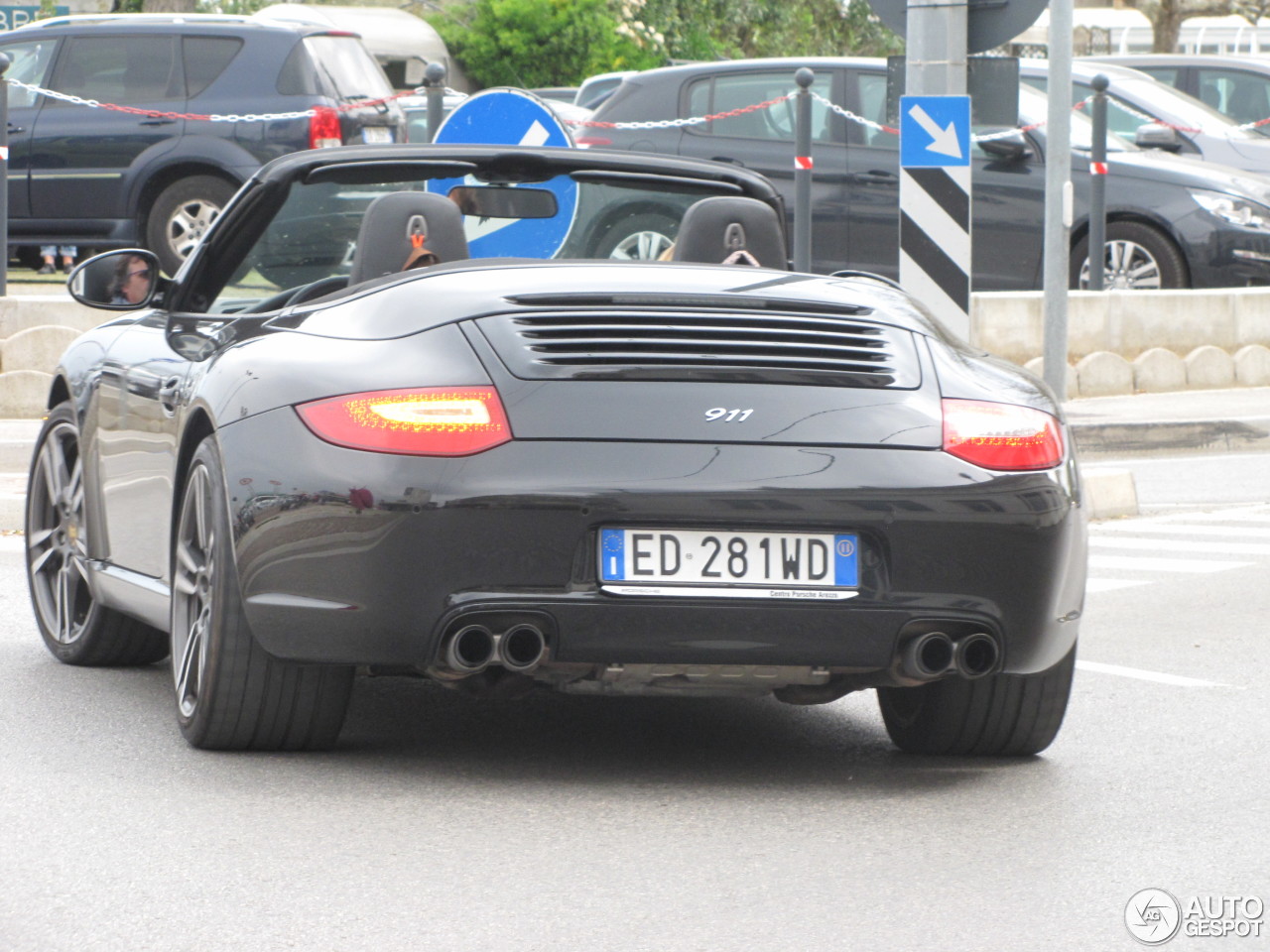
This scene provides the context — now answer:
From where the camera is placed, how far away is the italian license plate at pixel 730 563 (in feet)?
15.1

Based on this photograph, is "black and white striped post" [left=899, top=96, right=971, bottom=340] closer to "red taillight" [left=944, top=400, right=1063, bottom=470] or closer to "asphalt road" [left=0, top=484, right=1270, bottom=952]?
"asphalt road" [left=0, top=484, right=1270, bottom=952]

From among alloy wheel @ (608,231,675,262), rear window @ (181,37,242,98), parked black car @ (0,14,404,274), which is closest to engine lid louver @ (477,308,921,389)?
alloy wheel @ (608,231,675,262)

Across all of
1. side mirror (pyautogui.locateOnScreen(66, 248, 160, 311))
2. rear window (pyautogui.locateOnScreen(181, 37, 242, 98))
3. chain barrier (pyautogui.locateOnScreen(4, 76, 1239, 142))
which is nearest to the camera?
side mirror (pyautogui.locateOnScreen(66, 248, 160, 311))

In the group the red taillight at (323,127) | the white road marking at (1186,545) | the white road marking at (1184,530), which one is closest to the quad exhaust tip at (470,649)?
the white road marking at (1186,545)

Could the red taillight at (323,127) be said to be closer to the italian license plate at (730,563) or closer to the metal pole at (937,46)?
the metal pole at (937,46)

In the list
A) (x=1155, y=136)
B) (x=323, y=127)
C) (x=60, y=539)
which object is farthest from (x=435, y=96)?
(x=60, y=539)

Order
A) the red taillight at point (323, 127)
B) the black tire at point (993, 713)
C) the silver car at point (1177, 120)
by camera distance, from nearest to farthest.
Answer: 1. the black tire at point (993, 713)
2. the red taillight at point (323, 127)
3. the silver car at point (1177, 120)

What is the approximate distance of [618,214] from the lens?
607cm

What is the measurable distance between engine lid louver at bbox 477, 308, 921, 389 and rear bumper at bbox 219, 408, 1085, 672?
18 centimetres

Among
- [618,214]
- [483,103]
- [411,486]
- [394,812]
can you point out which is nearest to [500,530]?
[411,486]

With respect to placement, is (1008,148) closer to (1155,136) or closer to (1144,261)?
(1144,261)

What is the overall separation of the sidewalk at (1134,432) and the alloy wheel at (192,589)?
5.02m

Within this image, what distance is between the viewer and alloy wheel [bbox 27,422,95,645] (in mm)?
6434

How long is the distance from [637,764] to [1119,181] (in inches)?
451
